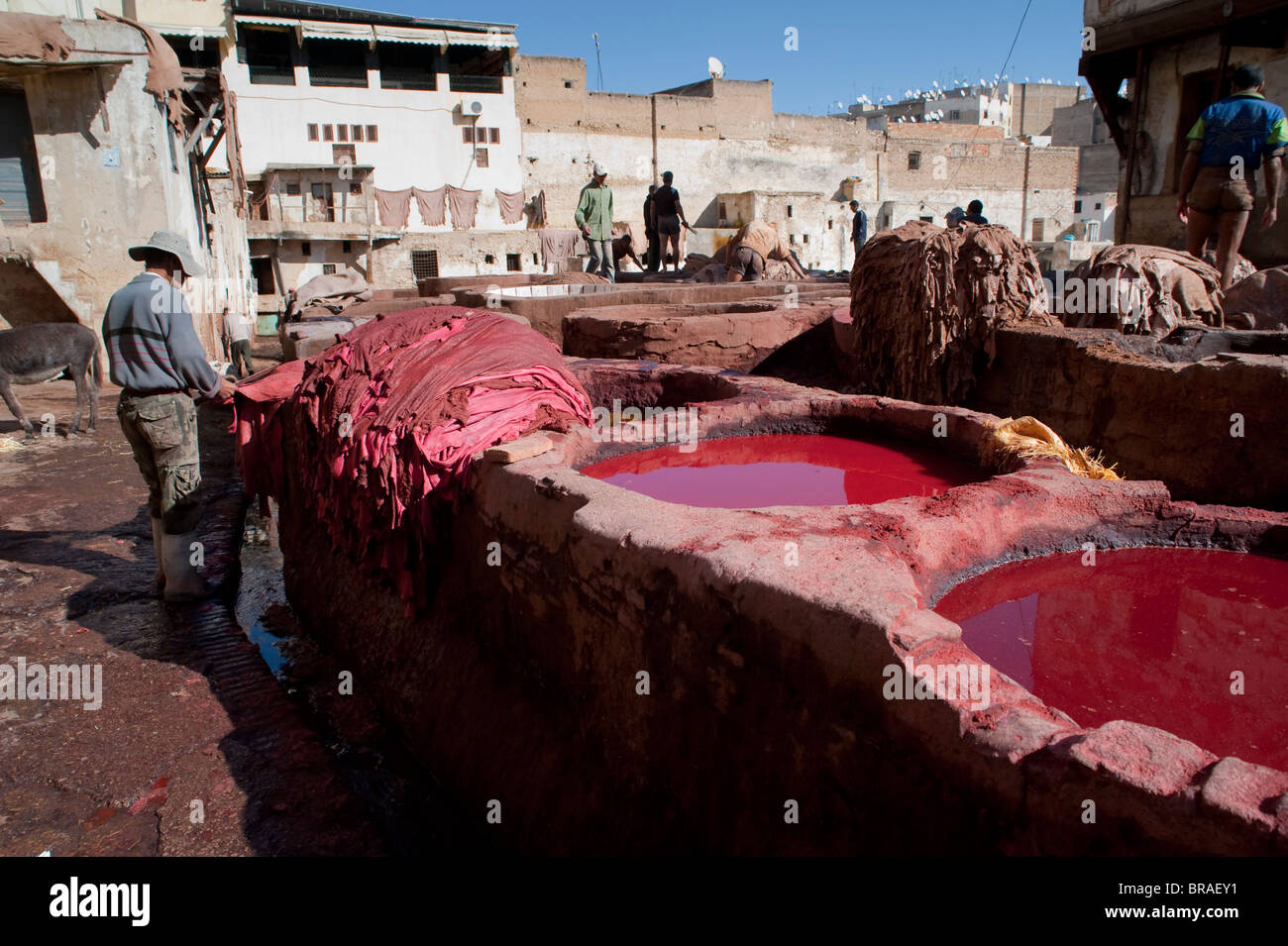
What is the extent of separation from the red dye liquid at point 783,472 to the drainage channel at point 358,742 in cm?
137

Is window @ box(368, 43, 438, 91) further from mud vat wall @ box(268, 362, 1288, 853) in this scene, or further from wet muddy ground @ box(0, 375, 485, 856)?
mud vat wall @ box(268, 362, 1288, 853)

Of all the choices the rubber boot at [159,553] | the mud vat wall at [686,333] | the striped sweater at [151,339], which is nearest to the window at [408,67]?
the mud vat wall at [686,333]

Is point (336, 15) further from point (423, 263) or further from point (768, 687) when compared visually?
point (768, 687)

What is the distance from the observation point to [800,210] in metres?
35.3

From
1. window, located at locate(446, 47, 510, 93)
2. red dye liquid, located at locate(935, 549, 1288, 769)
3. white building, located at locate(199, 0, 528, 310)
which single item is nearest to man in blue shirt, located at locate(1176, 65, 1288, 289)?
red dye liquid, located at locate(935, 549, 1288, 769)

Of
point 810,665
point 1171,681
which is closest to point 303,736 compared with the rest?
point 810,665

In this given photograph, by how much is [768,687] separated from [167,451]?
3.79 meters

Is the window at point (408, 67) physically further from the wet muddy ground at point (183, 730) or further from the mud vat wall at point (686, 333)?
the wet muddy ground at point (183, 730)

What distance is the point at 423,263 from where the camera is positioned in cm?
3106

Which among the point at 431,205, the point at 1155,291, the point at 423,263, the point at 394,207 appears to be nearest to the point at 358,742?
the point at 1155,291

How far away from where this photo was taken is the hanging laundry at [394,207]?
31250 millimetres

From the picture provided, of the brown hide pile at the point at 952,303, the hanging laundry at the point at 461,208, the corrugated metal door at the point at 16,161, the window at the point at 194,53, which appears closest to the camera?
the brown hide pile at the point at 952,303

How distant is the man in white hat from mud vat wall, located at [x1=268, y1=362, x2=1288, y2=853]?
5.40ft
